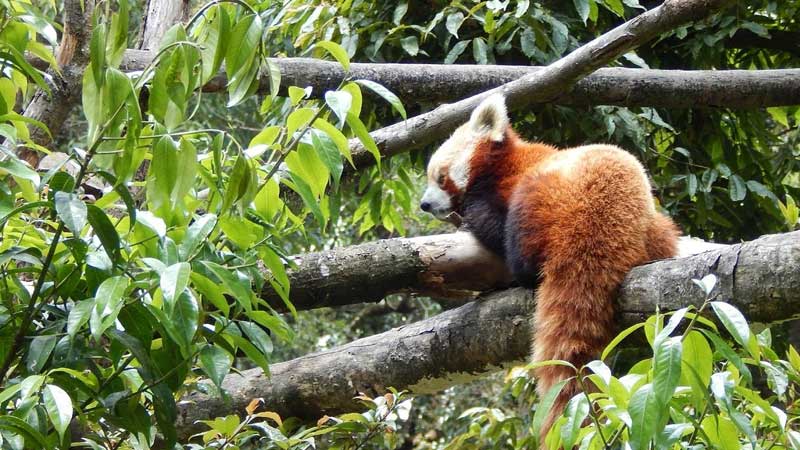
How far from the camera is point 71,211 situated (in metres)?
1.33

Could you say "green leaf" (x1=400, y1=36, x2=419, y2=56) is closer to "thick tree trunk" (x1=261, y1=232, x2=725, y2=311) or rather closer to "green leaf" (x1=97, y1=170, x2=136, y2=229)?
"thick tree trunk" (x1=261, y1=232, x2=725, y2=311)

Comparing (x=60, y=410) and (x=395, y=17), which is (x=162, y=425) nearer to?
(x=60, y=410)

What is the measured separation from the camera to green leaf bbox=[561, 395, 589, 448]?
1.36 meters

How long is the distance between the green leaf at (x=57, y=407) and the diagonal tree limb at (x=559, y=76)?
186 cm

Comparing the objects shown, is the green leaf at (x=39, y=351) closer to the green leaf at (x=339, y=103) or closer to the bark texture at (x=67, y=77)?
the green leaf at (x=339, y=103)

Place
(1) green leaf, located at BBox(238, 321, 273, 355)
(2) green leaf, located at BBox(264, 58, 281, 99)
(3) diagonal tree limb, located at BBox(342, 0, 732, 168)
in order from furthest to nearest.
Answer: (3) diagonal tree limb, located at BBox(342, 0, 732, 168)
(1) green leaf, located at BBox(238, 321, 273, 355)
(2) green leaf, located at BBox(264, 58, 281, 99)

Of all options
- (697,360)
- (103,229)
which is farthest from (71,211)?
(697,360)

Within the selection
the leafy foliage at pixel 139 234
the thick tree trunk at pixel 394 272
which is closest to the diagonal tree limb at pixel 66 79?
the thick tree trunk at pixel 394 272

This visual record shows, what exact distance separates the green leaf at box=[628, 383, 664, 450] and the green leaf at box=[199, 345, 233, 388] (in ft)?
2.36

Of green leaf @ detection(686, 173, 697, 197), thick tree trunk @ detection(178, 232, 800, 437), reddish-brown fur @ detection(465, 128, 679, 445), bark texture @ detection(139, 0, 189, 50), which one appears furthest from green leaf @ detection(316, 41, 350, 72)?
green leaf @ detection(686, 173, 697, 197)

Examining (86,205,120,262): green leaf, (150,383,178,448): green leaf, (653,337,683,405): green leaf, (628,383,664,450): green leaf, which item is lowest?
(150,383,178,448): green leaf

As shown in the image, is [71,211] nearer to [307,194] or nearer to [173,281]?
[173,281]

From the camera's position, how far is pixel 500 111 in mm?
3238

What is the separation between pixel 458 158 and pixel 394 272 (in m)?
0.73
